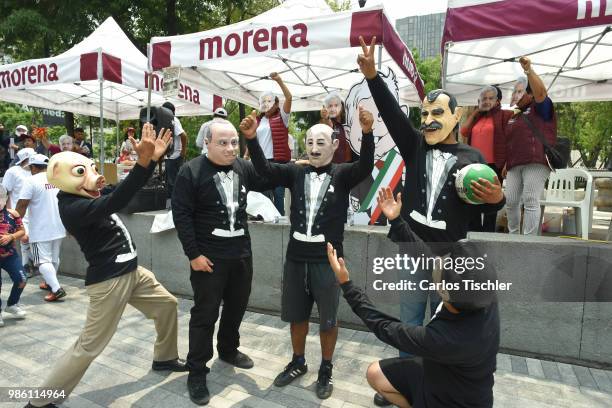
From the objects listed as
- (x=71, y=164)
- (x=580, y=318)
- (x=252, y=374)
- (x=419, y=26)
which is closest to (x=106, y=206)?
(x=71, y=164)

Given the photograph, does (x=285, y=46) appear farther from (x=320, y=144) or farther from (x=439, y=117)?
(x=439, y=117)

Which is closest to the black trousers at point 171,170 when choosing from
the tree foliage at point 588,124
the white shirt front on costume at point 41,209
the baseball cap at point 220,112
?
the baseball cap at point 220,112

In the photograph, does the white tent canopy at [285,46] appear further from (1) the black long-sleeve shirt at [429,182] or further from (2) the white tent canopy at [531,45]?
(1) the black long-sleeve shirt at [429,182]

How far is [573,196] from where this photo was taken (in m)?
5.16

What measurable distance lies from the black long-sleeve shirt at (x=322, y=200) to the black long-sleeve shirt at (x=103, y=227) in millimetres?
972

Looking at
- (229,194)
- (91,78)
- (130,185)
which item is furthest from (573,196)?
(91,78)

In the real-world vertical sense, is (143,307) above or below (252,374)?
above

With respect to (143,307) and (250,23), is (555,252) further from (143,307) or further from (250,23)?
(250,23)

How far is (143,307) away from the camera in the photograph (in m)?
3.30

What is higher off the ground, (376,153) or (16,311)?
(376,153)

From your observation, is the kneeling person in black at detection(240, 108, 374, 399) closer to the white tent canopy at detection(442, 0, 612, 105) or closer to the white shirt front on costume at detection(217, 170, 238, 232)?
the white shirt front on costume at detection(217, 170, 238, 232)

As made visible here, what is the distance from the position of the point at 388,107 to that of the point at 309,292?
4.91ft

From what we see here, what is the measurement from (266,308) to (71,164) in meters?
2.74

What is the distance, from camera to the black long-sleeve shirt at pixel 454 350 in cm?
182
